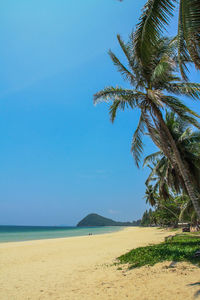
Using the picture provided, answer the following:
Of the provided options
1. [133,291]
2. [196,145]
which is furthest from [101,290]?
[196,145]

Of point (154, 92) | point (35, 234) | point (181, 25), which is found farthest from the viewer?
point (35, 234)

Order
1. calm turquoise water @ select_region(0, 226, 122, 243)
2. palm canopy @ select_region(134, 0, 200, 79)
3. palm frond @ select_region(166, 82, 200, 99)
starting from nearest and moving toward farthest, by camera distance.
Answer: palm canopy @ select_region(134, 0, 200, 79) < palm frond @ select_region(166, 82, 200, 99) < calm turquoise water @ select_region(0, 226, 122, 243)

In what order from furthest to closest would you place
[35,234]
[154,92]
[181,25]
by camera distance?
1. [35,234]
2. [154,92]
3. [181,25]

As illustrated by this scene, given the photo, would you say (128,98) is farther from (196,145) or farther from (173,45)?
(196,145)

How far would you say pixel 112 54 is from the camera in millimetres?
9875

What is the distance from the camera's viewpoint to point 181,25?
4348 millimetres

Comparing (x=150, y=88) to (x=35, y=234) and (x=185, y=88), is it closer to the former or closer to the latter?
(x=185, y=88)

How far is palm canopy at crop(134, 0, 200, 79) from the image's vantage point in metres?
3.94

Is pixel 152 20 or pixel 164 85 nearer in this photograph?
pixel 152 20

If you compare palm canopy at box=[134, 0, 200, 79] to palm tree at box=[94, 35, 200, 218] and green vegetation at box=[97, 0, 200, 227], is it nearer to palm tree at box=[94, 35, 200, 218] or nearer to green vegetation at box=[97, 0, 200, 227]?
green vegetation at box=[97, 0, 200, 227]

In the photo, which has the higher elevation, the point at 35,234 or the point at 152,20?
the point at 152,20

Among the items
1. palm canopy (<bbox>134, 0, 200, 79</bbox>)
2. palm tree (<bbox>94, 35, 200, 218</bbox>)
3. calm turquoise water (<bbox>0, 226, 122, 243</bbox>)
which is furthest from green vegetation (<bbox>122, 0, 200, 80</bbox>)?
calm turquoise water (<bbox>0, 226, 122, 243</bbox>)

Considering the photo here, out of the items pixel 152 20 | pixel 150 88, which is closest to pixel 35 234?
pixel 150 88

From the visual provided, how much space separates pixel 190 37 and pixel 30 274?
9.52 meters
